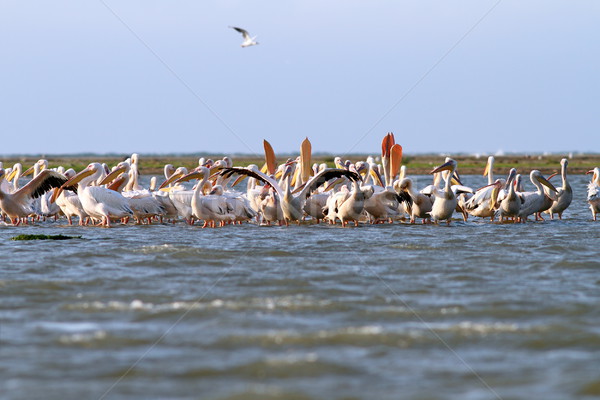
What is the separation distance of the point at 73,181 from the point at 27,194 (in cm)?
74

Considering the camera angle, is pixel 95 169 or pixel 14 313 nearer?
pixel 14 313

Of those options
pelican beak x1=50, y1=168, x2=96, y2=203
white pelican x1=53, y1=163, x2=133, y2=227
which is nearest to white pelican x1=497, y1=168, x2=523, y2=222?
white pelican x1=53, y1=163, x2=133, y2=227

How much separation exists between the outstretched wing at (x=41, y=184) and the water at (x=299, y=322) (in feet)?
9.29

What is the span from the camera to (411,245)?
34.0ft

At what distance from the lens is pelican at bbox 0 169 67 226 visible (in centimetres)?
1278

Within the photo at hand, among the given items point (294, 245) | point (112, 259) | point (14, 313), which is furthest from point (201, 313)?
point (294, 245)

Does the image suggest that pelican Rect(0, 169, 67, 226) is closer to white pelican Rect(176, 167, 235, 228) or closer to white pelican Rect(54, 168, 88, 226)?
white pelican Rect(54, 168, 88, 226)

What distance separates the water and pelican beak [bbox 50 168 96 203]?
290cm

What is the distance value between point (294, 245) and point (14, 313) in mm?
4846

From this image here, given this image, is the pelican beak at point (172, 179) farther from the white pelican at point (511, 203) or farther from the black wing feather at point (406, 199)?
the white pelican at point (511, 203)

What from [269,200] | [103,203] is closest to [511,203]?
[269,200]

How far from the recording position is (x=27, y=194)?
1293 cm

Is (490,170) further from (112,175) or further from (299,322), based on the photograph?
(299,322)

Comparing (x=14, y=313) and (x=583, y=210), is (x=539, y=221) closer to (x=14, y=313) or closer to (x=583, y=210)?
(x=583, y=210)
